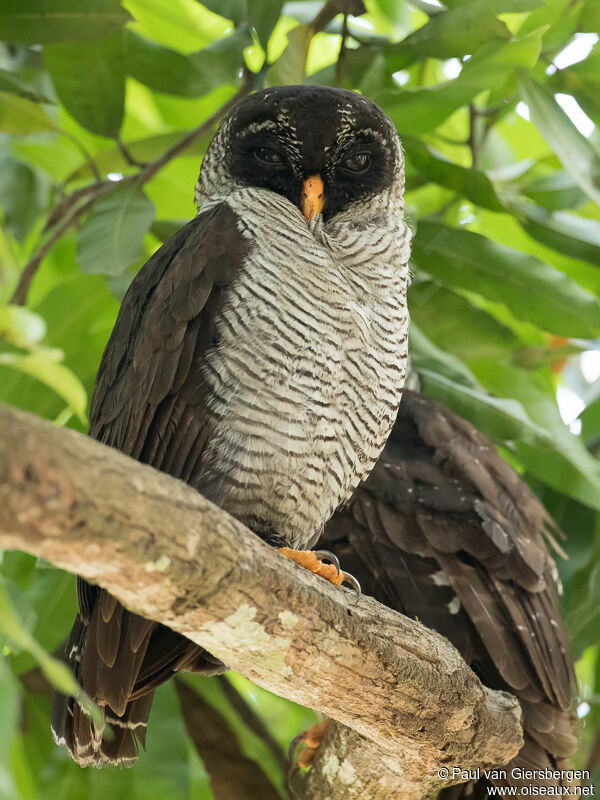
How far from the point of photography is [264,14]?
3.36 meters

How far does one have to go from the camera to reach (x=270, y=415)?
2.44 meters

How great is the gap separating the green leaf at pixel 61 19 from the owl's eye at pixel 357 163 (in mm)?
895

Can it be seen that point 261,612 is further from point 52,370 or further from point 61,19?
point 61,19

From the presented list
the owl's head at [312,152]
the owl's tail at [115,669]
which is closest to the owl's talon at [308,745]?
the owl's tail at [115,669]

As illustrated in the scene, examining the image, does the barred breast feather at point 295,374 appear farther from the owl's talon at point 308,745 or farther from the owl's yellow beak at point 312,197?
the owl's talon at point 308,745

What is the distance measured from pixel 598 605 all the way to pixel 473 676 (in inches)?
46.5

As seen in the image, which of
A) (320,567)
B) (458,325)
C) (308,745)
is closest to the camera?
(320,567)

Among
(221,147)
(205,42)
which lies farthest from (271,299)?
(205,42)

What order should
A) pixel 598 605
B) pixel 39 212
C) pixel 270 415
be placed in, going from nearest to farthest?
pixel 270 415
pixel 598 605
pixel 39 212

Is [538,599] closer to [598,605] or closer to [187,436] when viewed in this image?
[598,605]

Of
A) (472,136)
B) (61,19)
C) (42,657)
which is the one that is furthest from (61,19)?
(42,657)

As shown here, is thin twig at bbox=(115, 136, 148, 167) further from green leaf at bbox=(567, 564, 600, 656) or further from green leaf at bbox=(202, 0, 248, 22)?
green leaf at bbox=(567, 564, 600, 656)

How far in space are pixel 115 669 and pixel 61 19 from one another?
210cm

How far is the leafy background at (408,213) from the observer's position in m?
3.15
